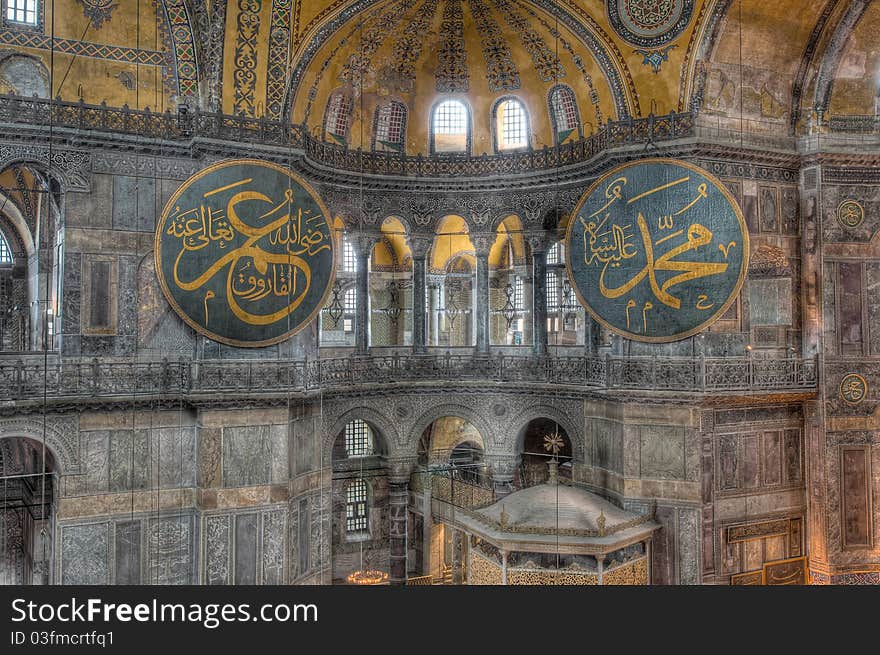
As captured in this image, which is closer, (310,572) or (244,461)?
(244,461)

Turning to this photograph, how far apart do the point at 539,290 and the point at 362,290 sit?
11.4ft

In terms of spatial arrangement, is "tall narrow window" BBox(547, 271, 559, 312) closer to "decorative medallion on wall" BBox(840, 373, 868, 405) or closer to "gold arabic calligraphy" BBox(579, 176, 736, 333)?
"gold arabic calligraphy" BBox(579, 176, 736, 333)

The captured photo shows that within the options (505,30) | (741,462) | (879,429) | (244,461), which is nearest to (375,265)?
(505,30)

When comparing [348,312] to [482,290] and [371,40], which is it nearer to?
[482,290]

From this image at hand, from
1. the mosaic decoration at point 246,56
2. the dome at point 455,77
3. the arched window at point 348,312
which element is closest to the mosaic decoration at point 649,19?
the dome at point 455,77

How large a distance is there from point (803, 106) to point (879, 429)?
5.69 metres

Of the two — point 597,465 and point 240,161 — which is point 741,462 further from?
point 240,161

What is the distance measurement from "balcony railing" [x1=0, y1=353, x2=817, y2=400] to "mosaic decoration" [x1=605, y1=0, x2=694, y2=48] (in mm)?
5324

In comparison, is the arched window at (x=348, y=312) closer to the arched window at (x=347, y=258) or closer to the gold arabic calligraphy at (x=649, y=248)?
the arched window at (x=347, y=258)

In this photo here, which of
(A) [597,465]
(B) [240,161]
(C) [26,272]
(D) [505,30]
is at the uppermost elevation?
(D) [505,30]

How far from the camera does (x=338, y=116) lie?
1406 centimetres

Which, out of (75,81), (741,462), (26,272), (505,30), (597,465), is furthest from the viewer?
(26,272)

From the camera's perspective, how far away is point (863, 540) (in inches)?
496

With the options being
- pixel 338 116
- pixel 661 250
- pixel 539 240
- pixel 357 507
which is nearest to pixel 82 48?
pixel 338 116
